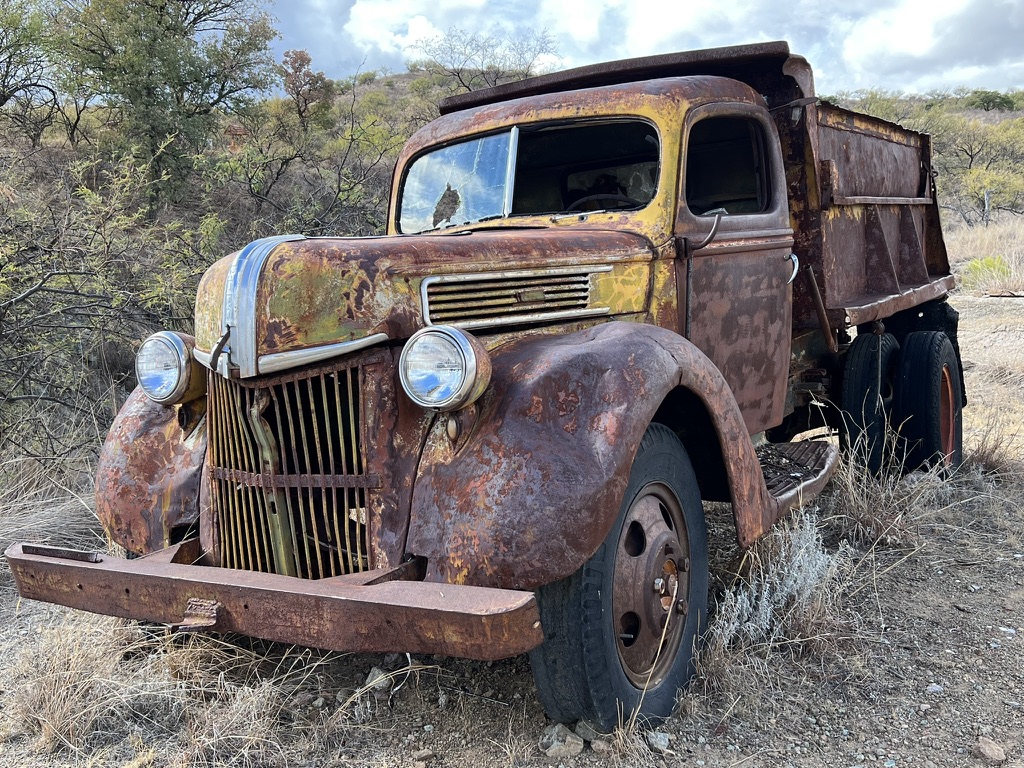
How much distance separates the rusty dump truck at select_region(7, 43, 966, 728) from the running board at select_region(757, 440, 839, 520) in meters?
0.02

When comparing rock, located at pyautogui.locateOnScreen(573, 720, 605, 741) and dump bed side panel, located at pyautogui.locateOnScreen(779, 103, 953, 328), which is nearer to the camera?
rock, located at pyautogui.locateOnScreen(573, 720, 605, 741)

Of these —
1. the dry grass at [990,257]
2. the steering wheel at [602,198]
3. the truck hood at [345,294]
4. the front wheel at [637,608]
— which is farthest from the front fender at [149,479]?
the dry grass at [990,257]

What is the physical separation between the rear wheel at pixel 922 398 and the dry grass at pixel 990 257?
8259 millimetres

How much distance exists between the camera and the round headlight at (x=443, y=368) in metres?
2.23

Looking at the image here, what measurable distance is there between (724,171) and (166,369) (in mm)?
2878

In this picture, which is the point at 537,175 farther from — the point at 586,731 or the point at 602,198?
the point at 586,731

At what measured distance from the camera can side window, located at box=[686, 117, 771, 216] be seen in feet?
13.1

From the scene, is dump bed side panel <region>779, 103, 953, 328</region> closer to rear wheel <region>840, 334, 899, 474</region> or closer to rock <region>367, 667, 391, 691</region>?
rear wheel <region>840, 334, 899, 474</region>

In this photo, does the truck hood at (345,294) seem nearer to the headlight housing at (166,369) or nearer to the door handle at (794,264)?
the headlight housing at (166,369)

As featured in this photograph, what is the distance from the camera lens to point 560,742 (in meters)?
2.45

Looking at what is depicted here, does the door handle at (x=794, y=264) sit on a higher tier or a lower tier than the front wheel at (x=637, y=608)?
higher

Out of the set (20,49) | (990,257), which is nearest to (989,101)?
(990,257)

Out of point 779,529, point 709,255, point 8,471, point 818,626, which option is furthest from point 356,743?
point 8,471

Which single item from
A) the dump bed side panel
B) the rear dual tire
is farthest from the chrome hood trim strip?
the rear dual tire
